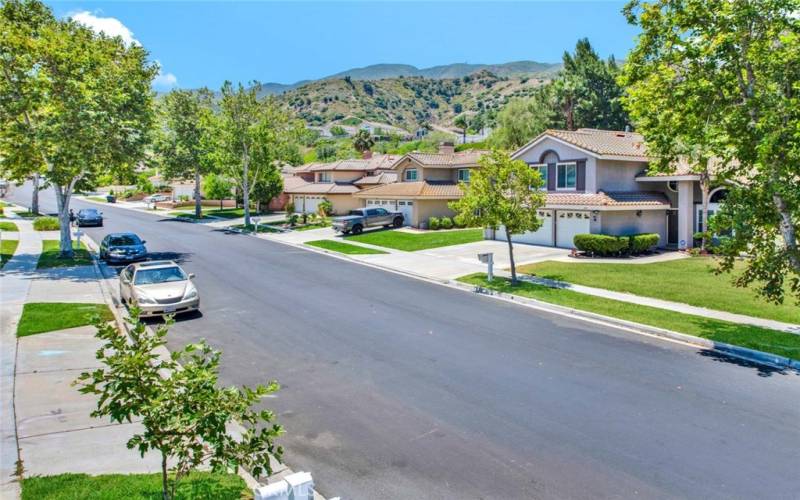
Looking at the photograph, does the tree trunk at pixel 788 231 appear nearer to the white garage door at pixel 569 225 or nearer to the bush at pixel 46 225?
the white garage door at pixel 569 225

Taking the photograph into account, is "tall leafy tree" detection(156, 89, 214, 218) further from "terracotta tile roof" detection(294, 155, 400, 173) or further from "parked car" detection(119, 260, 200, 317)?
"parked car" detection(119, 260, 200, 317)

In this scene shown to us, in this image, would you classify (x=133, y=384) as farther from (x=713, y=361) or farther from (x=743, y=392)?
(x=713, y=361)

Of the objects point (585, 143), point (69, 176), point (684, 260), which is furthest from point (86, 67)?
point (684, 260)

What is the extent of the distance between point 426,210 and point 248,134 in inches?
610

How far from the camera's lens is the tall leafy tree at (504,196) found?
848 inches

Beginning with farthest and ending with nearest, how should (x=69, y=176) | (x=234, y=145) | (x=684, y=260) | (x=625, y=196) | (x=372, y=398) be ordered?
(x=234, y=145) < (x=625, y=196) < (x=684, y=260) < (x=69, y=176) < (x=372, y=398)

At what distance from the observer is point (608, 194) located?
29.9 m

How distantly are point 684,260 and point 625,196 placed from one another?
505 centimetres

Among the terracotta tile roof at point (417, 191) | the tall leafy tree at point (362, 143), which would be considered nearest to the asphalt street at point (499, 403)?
the terracotta tile roof at point (417, 191)

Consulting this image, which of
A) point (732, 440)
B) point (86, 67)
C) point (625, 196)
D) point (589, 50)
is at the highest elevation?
point (589, 50)

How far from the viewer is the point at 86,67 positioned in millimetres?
25391

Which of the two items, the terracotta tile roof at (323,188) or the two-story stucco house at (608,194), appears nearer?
the two-story stucco house at (608,194)

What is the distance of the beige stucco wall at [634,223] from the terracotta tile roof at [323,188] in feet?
88.2

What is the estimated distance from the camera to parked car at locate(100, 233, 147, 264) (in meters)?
26.3
